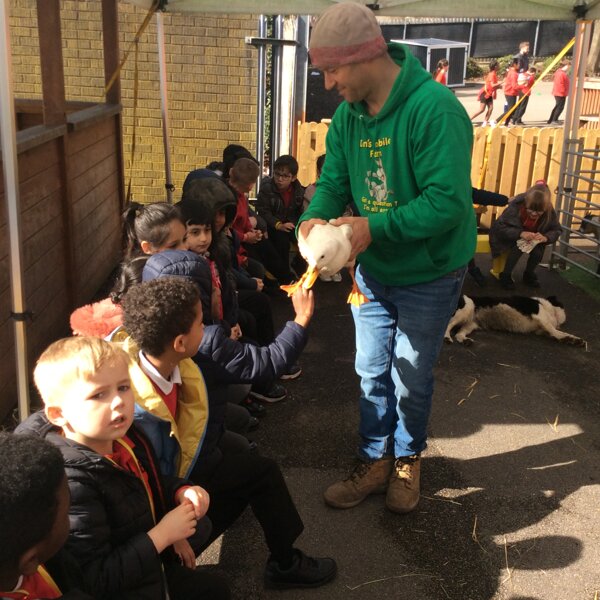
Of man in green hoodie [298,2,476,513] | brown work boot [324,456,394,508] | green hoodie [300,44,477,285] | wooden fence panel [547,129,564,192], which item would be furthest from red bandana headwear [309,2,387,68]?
wooden fence panel [547,129,564,192]

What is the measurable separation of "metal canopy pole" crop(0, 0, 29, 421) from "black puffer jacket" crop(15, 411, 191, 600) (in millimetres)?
1443

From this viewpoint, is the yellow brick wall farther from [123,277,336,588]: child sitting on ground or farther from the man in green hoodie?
[123,277,336,588]: child sitting on ground

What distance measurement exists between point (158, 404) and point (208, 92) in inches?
363

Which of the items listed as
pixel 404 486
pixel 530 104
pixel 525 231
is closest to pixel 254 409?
pixel 404 486

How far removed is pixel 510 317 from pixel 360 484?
9.37ft

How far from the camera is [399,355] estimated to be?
303 centimetres

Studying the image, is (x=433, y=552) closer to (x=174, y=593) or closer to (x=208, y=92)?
(x=174, y=593)

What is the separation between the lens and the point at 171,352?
2252mm

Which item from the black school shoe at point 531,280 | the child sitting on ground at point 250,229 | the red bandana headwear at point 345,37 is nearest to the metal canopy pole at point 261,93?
the child sitting on ground at point 250,229

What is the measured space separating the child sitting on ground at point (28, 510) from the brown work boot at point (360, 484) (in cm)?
188

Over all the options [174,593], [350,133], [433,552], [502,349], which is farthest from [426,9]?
[174,593]

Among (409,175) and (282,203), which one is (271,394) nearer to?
(409,175)

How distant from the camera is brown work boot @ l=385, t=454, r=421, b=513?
3160 millimetres

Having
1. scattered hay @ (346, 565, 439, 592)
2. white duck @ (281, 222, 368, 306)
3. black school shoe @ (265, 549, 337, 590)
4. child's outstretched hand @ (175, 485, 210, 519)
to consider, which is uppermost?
white duck @ (281, 222, 368, 306)
